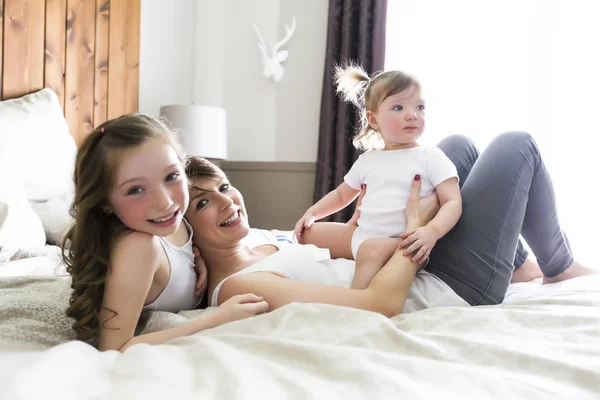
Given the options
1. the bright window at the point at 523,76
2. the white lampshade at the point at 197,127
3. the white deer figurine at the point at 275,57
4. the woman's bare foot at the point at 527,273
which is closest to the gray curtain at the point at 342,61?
the bright window at the point at 523,76

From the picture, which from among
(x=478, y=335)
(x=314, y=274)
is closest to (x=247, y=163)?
(x=314, y=274)

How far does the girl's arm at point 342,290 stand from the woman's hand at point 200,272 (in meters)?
0.10

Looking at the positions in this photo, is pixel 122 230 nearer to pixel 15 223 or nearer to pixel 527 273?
pixel 15 223

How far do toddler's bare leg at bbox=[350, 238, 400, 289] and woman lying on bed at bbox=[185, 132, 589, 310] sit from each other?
0.06 metres

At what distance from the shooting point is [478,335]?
0.87 meters

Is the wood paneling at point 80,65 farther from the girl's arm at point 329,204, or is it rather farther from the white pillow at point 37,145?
the girl's arm at point 329,204

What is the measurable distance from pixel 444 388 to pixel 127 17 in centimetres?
294

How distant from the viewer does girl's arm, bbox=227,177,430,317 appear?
102 centimetres

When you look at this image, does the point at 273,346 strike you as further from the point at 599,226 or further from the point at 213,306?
the point at 599,226

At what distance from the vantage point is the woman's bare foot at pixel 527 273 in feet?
5.25

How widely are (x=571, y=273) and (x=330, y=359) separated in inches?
41.4

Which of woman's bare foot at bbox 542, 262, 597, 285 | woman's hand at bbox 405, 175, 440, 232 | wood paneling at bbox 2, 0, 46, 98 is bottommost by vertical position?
woman's bare foot at bbox 542, 262, 597, 285

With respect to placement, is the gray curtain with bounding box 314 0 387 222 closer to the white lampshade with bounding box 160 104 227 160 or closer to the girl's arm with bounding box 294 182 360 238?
the white lampshade with bounding box 160 104 227 160

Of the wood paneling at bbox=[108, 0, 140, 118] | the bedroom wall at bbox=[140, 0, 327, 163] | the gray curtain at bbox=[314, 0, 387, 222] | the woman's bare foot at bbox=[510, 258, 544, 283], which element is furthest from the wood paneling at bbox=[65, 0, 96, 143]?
the woman's bare foot at bbox=[510, 258, 544, 283]
